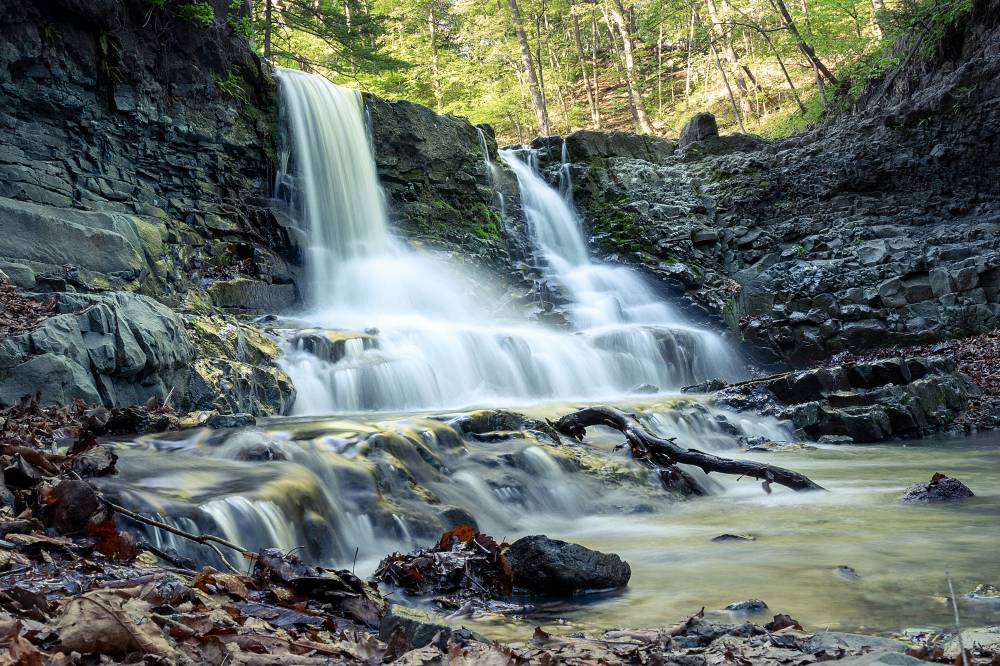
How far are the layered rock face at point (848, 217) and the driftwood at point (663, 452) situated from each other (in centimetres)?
821

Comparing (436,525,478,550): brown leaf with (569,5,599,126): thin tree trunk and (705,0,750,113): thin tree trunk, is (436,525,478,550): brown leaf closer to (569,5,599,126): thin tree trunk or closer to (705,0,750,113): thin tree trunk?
(705,0,750,113): thin tree trunk

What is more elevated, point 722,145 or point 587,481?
point 722,145

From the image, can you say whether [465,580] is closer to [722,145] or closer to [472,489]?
[472,489]

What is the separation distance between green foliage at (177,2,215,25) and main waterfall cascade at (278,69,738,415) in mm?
2376

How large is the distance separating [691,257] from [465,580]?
14.3 m

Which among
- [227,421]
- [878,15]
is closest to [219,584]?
[227,421]

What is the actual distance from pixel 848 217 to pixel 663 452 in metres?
11.5

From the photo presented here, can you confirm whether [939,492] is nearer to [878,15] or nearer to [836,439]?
[836,439]

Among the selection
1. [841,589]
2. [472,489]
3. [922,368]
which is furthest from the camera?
[922,368]

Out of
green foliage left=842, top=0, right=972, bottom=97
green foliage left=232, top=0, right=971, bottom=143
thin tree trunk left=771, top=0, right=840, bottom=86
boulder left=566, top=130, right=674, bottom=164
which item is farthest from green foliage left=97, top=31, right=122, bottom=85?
green foliage left=842, top=0, right=972, bottom=97

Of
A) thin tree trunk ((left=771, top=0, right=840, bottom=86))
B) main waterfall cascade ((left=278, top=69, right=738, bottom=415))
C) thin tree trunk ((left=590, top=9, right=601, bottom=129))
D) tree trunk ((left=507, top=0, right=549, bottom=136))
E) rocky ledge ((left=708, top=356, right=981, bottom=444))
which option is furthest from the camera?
thin tree trunk ((left=590, top=9, right=601, bottom=129))

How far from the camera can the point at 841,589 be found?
335 centimetres

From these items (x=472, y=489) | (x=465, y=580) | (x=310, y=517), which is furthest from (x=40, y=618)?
(x=472, y=489)

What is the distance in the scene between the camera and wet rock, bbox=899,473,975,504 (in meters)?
5.48
